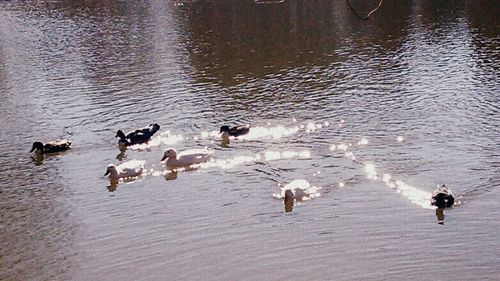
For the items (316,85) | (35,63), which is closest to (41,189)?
(316,85)

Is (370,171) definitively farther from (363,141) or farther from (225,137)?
(225,137)

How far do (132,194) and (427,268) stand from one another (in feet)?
22.4

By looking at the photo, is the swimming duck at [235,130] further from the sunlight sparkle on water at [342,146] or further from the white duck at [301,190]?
the white duck at [301,190]

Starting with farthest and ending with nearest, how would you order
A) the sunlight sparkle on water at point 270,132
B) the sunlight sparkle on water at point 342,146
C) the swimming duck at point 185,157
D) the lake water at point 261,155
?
the sunlight sparkle on water at point 270,132 → the sunlight sparkle on water at point 342,146 → the swimming duck at point 185,157 → the lake water at point 261,155

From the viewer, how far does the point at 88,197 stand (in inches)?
672

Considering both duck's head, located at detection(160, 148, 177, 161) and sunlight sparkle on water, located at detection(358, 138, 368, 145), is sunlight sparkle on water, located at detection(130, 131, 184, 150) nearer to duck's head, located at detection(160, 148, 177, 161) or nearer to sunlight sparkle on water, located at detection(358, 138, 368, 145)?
duck's head, located at detection(160, 148, 177, 161)

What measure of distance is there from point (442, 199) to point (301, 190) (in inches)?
108

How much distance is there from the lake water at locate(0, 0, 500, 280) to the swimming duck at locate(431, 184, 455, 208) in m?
0.16

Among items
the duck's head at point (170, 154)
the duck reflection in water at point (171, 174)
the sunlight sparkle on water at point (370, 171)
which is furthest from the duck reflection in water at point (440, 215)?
the duck's head at point (170, 154)

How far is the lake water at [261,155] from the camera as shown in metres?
13.9

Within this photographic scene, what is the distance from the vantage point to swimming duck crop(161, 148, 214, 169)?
1838 centimetres

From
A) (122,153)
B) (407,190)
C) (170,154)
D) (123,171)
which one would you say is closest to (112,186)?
(123,171)

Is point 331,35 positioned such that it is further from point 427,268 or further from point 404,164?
point 427,268

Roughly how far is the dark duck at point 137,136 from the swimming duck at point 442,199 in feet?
26.0
